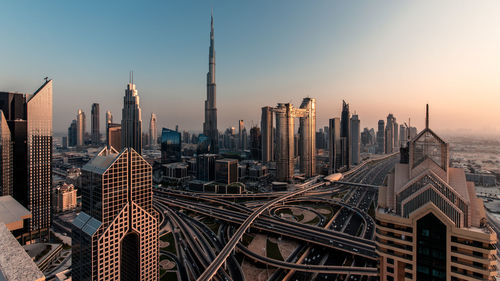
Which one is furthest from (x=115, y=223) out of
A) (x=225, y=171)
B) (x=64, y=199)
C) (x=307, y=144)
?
(x=307, y=144)

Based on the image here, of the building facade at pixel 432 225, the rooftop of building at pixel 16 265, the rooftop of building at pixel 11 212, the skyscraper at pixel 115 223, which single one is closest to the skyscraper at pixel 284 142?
the skyscraper at pixel 115 223

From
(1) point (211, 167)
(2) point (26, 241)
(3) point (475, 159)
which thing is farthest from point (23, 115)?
(3) point (475, 159)

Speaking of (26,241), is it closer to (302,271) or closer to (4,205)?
(4,205)

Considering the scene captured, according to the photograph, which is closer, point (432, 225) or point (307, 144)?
point (432, 225)

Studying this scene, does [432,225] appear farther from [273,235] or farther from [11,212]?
[11,212]

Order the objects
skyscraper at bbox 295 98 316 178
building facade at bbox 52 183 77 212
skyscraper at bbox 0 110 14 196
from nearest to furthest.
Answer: skyscraper at bbox 0 110 14 196, building facade at bbox 52 183 77 212, skyscraper at bbox 295 98 316 178

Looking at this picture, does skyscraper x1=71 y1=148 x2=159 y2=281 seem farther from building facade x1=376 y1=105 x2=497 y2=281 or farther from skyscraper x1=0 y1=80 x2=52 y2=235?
skyscraper x1=0 y1=80 x2=52 y2=235

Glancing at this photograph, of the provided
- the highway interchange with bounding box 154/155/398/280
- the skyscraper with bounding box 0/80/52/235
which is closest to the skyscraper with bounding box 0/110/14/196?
the skyscraper with bounding box 0/80/52/235
